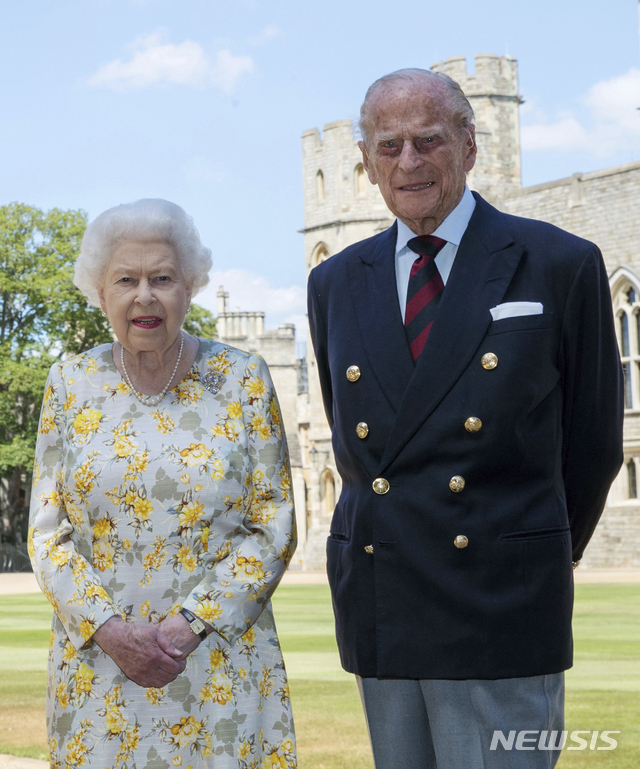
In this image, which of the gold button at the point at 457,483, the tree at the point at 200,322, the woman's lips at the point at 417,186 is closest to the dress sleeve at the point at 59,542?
the gold button at the point at 457,483

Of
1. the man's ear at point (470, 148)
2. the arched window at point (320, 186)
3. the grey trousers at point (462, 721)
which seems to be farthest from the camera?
the arched window at point (320, 186)

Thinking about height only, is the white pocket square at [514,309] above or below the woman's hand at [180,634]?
above

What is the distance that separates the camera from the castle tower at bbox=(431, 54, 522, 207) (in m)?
33.0

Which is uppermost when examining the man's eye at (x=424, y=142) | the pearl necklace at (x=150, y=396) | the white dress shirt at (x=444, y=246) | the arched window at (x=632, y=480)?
the man's eye at (x=424, y=142)

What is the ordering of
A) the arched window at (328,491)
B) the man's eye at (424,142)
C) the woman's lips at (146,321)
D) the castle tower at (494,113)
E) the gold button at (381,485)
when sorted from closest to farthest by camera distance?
1. the gold button at (381,485)
2. the man's eye at (424,142)
3. the woman's lips at (146,321)
4. the castle tower at (494,113)
5. the arched window at (328,491)

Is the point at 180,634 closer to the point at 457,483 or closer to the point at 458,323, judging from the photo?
the point at 457,483

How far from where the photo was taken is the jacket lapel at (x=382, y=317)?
2746 millimetres

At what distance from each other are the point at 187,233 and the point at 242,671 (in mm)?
1301

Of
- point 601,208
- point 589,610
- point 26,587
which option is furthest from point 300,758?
point 601,208

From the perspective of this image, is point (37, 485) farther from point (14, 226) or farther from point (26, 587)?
point (14, 226)

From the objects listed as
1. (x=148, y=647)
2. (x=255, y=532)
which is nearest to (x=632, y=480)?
(x=255, y=532)

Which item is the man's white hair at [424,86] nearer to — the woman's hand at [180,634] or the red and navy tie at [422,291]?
the red and navy tie at [422,291]

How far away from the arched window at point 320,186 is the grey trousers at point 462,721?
1477 inches

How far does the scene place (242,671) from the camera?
316 cm
